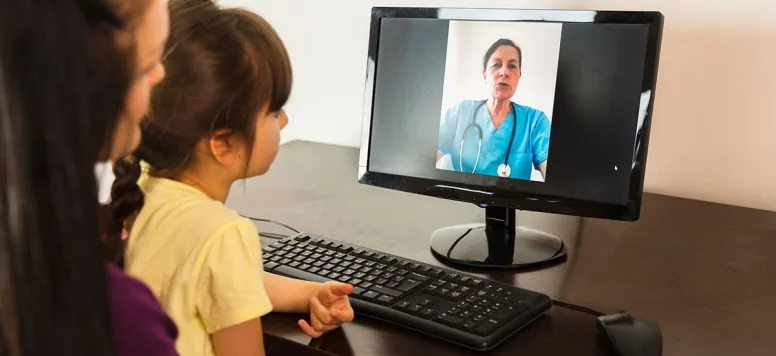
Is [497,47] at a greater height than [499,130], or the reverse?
[497,47]

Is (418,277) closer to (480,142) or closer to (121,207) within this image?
(480,142)

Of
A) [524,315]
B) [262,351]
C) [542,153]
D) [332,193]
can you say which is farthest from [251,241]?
[332,193]

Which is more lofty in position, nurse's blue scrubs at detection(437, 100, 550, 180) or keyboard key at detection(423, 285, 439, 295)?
nurse's blue scrubs at detection(437, 100, 550, 180)

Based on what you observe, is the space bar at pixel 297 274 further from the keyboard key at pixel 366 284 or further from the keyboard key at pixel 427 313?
the keyboard key at pixel 427 313

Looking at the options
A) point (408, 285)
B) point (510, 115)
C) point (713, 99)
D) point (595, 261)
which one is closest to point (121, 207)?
point (408, 285)

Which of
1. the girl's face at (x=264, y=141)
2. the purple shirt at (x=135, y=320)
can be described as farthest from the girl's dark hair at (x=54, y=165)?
the girl's face at (x=264, y=141)

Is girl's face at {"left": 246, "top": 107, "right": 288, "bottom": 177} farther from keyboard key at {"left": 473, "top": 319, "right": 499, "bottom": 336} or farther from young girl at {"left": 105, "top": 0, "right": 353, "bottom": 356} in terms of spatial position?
keyboard key at {"left": 473, "top": 319, "right": 499, "bottom": 336}

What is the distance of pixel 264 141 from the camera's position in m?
1.01

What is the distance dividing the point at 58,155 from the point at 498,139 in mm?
809

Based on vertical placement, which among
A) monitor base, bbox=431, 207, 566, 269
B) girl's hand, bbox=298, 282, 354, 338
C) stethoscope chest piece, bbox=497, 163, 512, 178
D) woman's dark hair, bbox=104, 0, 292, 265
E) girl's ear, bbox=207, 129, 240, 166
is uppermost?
woman's dark hair, bbox=104, 0, 292, 265

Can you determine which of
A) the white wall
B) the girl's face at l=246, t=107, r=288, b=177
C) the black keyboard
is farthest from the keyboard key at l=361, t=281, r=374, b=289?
the white wall

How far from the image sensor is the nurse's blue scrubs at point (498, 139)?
1.17 meters

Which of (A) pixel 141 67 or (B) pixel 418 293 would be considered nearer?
(A) pixel 141 67

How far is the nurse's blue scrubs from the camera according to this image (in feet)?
3.85
